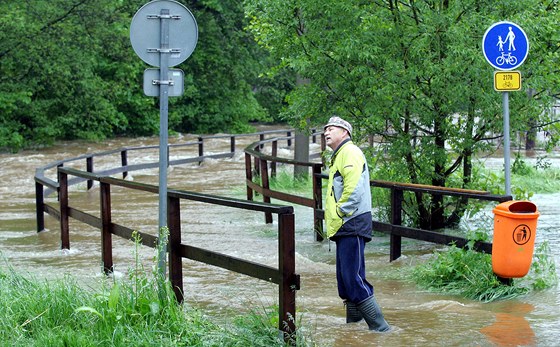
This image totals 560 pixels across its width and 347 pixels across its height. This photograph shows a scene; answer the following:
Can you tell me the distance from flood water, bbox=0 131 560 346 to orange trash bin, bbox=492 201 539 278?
32 cm

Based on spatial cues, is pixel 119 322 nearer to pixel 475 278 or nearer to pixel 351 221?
pixel 351 221

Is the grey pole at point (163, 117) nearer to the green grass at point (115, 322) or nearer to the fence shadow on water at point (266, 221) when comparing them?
the fence shadow on water at point (266, 221)

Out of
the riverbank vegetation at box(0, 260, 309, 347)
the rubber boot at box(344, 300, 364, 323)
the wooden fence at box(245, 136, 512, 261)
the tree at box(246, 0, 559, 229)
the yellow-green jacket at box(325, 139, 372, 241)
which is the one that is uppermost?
the tree at box(246, 0, 559, 229)

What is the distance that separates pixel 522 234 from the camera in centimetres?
831

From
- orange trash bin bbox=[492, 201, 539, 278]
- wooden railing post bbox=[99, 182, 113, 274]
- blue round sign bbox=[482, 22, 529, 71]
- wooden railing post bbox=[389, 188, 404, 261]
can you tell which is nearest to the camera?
orange trash bin bbox=[492, 201, 539, 278]

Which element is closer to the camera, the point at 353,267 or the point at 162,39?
the point at 353,267

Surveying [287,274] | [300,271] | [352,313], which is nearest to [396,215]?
[300,271]

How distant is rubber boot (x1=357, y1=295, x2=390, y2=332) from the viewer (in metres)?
7.34

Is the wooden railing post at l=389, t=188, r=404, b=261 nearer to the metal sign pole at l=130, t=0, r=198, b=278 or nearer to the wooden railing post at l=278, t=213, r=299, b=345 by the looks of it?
the metal sign pole at l=130, t=0, r=198, b=278

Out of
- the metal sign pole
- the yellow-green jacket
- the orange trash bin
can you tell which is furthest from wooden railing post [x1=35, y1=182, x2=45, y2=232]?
the orange trash bin

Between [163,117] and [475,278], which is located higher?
[163,117]

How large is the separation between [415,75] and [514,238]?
335 centimetres

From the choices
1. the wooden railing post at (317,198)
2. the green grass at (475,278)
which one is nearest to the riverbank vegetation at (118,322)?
the green grass at (475,278)

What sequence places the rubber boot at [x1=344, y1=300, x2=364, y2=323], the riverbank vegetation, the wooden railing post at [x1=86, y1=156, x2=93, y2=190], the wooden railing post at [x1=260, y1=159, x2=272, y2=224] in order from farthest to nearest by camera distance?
the wooden railing post at [x1=86, y1=156, x2=93, y2=190]
the wooden railing post at [x1=260, y1=159, x2=272, y2=224]
the rubber boot at [x1=344, y1=300, x2=364, y2=323]
the riverbank vegetation
